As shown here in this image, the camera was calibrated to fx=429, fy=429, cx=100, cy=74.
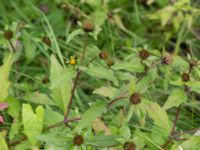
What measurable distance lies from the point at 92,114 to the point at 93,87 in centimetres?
73

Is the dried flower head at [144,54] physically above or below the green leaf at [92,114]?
above

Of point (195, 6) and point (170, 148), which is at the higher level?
point (195, 6)

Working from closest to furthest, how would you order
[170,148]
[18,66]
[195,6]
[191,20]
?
[170,148] → [18,66] → [191,20] → [195,6]

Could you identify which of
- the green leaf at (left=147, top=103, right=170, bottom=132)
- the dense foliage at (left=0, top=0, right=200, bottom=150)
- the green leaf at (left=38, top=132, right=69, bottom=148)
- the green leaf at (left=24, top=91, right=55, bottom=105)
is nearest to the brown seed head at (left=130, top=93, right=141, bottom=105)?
the dense foliage at (left=0, top=0, right=200, bottom=150)

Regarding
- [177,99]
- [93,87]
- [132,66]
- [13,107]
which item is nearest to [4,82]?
[13,107]

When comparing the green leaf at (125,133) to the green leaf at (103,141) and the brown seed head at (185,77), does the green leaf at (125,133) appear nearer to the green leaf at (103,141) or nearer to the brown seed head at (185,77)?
the green leaf at (103,141)

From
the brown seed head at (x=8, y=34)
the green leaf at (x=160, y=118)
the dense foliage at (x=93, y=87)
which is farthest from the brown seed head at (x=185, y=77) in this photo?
the brown seed head at (x=8, y=34)

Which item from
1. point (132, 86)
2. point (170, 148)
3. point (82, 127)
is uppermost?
point (132, 86)

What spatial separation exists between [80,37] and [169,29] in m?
0.56

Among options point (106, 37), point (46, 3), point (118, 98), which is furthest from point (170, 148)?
point (46, 3)

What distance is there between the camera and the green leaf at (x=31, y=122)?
126 centimetres

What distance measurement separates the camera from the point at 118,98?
1.25 meters

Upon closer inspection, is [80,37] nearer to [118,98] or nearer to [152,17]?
[152,17]

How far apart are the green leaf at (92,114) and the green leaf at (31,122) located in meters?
0.13
